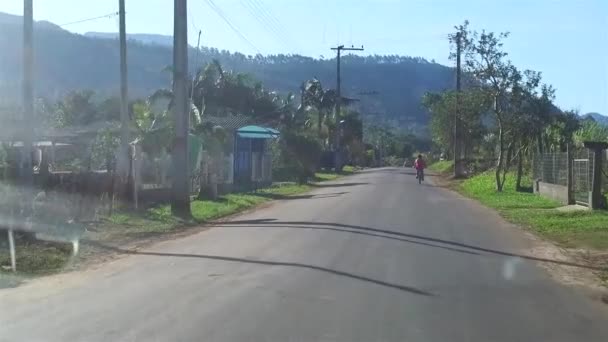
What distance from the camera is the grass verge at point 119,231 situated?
13078mm

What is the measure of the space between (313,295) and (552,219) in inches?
532

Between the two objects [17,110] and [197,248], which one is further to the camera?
[17,110]

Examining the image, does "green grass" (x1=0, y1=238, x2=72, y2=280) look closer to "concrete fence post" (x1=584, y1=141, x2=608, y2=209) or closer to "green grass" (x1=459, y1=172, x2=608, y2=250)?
"green grass" (x1=459, y1=172, x2=608, y2=250)

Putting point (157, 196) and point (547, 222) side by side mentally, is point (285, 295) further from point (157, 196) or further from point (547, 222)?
point (157, 196)

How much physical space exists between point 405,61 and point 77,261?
177753mm

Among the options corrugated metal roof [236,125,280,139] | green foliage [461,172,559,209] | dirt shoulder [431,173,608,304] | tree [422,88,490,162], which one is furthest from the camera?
corrugated metal roof [236,125,280,139]

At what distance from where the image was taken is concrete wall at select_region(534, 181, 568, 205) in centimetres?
2705

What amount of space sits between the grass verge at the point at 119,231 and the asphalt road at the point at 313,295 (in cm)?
92

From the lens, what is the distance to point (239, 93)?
226 feet

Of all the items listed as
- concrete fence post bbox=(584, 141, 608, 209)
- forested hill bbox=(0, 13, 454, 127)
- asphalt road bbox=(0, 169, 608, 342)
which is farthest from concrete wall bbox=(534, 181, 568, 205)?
forested hill bbox=(0, 13, 454, 127)

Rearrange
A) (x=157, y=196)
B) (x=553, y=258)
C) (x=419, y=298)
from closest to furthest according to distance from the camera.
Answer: (x=419, y=298), (x=553, y=258), (x=157, y=196)

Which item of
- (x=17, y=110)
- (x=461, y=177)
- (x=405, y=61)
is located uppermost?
(x=405, y=61)

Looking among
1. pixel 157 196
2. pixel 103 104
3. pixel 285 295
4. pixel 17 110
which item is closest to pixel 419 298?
pixel 285 295

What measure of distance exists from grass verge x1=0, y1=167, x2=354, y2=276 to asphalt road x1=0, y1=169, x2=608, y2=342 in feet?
3.02
